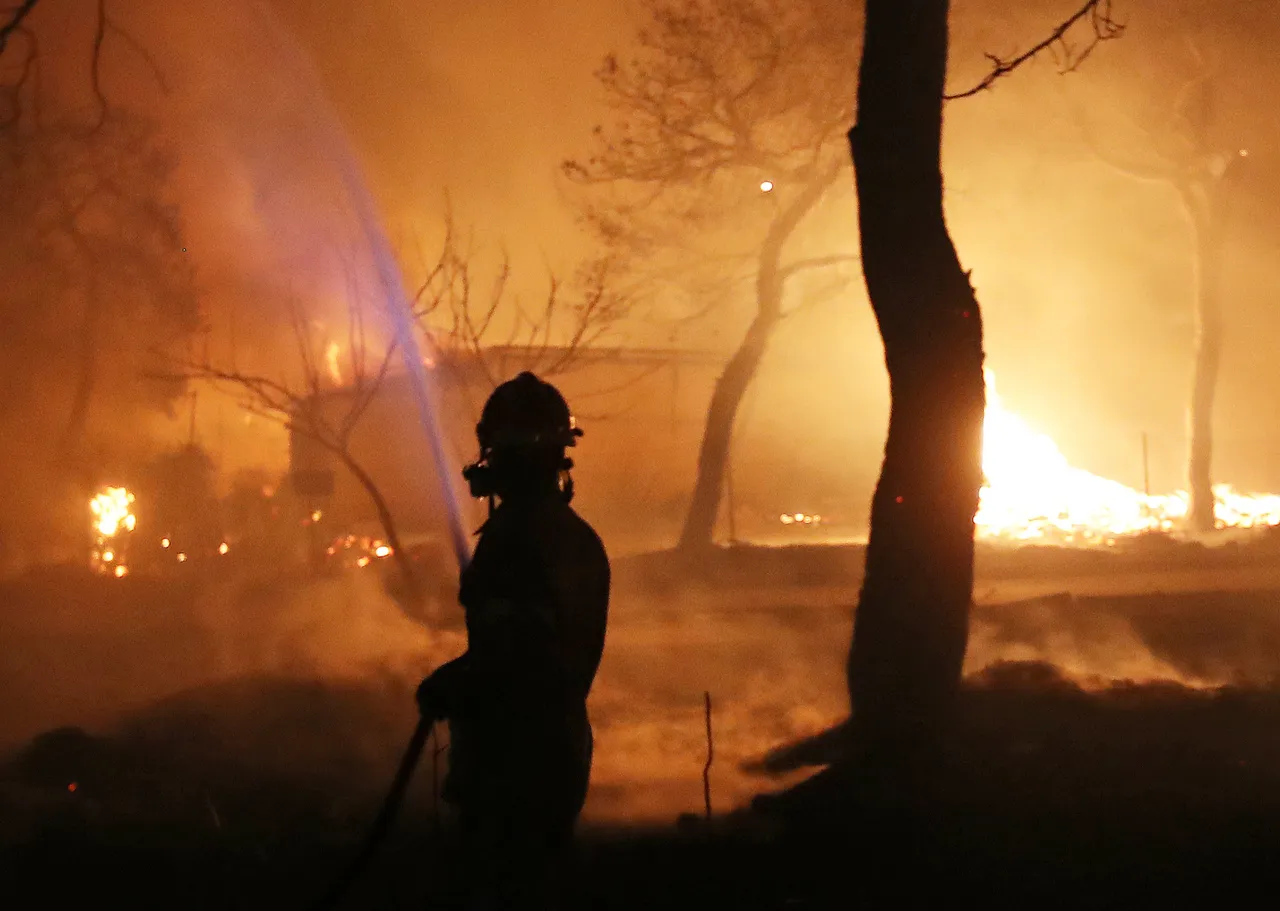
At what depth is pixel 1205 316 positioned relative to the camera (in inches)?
982

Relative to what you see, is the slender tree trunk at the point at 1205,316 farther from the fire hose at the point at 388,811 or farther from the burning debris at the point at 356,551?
the fire hose at the point at 388,811

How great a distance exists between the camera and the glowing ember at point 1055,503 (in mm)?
26188

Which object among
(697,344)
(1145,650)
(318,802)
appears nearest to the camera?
(318,802)

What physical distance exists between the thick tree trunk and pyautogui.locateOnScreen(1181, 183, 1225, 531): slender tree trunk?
68.4ft

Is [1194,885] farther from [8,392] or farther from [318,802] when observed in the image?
[8,392]

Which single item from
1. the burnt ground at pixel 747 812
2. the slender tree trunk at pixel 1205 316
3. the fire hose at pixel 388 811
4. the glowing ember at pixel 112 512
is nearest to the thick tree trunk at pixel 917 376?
the burnt ground at pixel 747 812

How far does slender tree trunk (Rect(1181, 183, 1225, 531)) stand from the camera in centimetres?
2483

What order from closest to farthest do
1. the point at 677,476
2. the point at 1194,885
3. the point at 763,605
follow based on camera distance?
the point at 1194,885 < the point at 763,605 < the point at 677,476

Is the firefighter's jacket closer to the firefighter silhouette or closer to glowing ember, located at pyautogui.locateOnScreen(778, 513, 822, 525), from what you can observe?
the firefighter silhouette

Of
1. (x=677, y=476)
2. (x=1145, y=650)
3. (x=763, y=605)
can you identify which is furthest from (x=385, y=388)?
(x=1145, y=650)

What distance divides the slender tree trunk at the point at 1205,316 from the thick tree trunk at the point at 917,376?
20.9 metres

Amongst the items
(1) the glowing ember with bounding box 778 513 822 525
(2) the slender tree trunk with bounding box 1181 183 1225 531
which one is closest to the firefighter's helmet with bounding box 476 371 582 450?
(2) the slender tree trunk with bounding box 1181 183 1225 531

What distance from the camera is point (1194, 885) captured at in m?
4.70

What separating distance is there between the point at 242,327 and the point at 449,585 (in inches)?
Result: 1114
